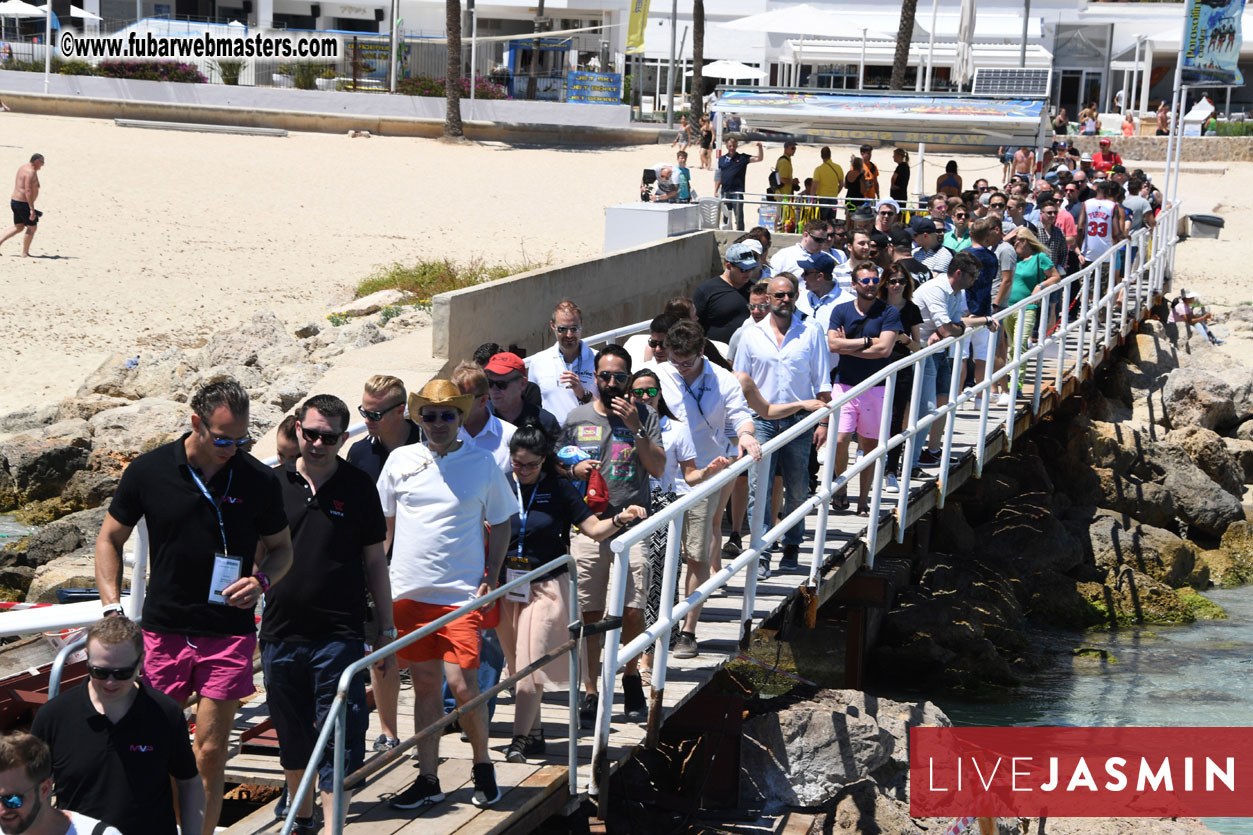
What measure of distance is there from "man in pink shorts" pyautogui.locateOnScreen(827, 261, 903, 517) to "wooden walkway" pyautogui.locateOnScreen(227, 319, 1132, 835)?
24.8 inches

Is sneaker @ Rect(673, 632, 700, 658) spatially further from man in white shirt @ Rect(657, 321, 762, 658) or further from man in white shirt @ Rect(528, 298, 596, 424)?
man in white shirt @ Rect(528, 298, 596, 424)

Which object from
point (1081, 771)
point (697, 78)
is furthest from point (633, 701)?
point (697, 78)

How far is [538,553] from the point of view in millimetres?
6113

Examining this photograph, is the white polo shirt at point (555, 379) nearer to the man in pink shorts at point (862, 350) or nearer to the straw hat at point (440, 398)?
the man in pink shorts at point (862, 350)

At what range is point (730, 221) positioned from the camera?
67.2 ft

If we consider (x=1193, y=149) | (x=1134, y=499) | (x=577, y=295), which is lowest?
(x=1134, y=499)

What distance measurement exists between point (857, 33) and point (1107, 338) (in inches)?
976

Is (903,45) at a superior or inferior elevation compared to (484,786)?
superior

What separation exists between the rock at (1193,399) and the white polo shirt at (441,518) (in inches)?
604

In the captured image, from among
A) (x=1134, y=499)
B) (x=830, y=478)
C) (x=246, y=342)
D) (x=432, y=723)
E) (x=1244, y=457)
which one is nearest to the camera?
(x=432, y=723)

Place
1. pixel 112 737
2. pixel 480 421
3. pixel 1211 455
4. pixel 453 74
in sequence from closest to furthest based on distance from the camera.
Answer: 1. pixel 112 737
2. pixel 480 421
3. pixel 1211 455
4. pixel 453 74

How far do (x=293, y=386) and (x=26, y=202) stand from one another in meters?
9.84

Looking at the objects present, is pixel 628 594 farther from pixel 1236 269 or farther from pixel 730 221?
pixel 1236 269

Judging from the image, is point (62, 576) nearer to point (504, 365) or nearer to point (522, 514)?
point (504, 365)
